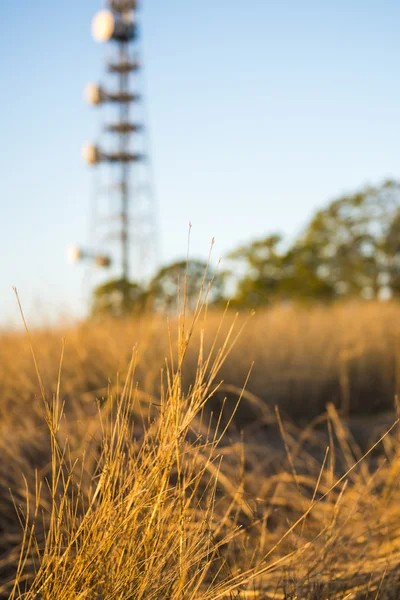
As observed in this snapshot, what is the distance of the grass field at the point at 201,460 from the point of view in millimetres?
868

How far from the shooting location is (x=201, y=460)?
4.48 ft

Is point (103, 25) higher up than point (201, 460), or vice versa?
point (103, 25)

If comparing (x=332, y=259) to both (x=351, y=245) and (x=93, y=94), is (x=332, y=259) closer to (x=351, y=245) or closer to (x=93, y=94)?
(x=351, y=245)

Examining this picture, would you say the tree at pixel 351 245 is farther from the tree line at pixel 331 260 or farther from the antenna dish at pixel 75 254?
the antenna dish at pixel 75 254

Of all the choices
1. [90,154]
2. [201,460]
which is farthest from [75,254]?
[201,460]

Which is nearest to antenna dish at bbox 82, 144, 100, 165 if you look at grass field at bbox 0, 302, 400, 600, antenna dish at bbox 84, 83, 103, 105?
antenna dish at bbox 84, 83, 103, 105

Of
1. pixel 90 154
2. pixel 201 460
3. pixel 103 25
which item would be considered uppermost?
pixel 103 25

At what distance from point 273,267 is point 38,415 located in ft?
53.9

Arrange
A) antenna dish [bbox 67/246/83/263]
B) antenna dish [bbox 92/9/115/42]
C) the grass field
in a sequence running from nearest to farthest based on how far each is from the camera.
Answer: the grass field < antenna dish [bbox 67/246/83/263] < antenna dish [bbox 92/9/115/42]

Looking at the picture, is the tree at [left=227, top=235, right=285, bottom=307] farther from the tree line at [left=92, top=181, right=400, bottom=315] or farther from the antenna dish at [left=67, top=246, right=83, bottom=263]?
the antenna dish at [left=67, top=246, right=83, bottom=263]

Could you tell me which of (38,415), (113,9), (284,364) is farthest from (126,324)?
(113,9)

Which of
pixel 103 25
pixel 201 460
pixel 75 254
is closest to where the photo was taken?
pixel 201 460

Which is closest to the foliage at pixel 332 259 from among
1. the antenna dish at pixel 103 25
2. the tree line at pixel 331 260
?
the tree line at pixel 331 260

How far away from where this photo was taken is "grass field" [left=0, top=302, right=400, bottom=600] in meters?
0.87
